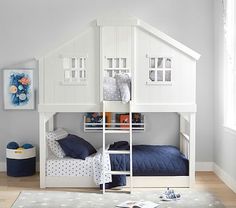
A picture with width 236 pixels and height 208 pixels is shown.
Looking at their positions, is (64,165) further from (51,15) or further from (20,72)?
(51,15)

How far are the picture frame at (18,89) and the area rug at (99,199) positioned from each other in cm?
144

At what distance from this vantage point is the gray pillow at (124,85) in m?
4.71

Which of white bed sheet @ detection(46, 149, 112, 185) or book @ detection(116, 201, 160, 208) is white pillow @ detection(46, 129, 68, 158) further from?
book @ detection(116, 201, 160, 208)

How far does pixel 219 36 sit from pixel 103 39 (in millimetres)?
1636

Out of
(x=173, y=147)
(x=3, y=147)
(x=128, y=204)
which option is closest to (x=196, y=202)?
(x=128, y=204)

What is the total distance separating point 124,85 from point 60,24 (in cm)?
152

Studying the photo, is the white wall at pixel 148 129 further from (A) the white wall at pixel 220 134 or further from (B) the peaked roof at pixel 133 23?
(B) the peaked roof at pixel 133 23

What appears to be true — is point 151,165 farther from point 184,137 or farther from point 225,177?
point 225,177

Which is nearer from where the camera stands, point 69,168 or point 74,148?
point 69,168

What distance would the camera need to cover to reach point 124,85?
15.5 feet

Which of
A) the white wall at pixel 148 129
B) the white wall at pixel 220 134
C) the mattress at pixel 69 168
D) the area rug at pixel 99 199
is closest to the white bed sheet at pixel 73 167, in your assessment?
the mattress at pixel 69 168

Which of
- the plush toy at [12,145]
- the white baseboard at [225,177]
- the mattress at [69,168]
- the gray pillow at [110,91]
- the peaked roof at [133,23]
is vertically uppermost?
the peaked roof at [133,23]

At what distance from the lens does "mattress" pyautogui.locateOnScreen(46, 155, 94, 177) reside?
480 cm

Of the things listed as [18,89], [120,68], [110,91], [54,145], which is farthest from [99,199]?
[18,89]
